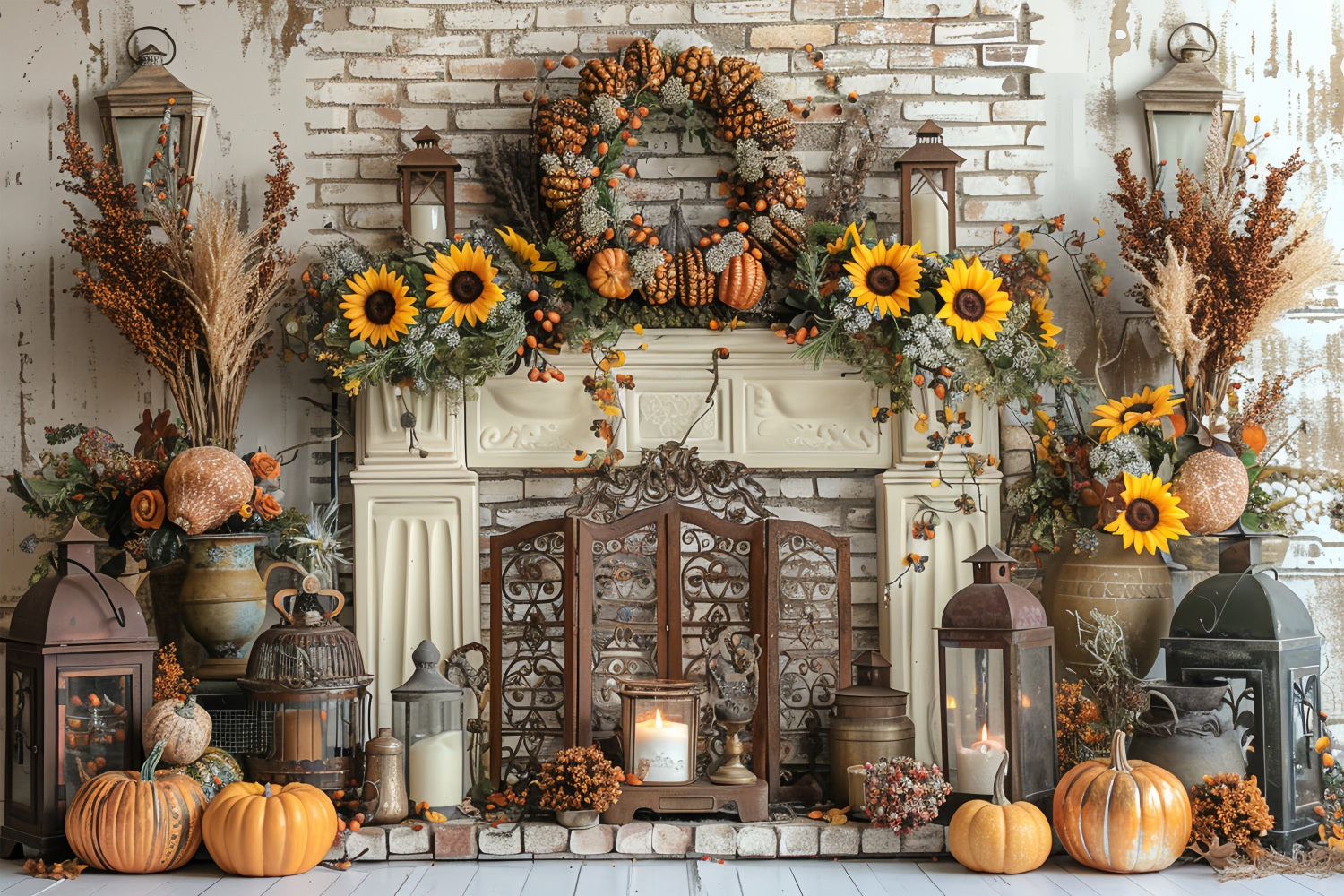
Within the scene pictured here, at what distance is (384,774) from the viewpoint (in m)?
3.06

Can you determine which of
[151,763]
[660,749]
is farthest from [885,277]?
[151,763]

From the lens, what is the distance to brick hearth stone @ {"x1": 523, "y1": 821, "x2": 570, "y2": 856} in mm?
3012

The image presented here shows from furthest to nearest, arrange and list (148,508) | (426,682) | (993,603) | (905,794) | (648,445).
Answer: (648,445), (148,508), (426,682), (993,603), (905,794)

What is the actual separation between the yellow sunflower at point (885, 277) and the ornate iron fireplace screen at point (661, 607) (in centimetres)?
67

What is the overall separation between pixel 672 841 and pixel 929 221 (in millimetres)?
2005

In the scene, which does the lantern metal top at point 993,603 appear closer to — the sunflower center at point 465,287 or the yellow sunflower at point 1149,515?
the yellow sunflower at point 1149,515

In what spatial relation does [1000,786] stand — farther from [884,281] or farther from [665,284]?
[665,284]

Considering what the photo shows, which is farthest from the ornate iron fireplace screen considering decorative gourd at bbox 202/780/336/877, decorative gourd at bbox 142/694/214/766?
decorative gourd at bbox 142/694/214/766

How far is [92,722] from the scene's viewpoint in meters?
3.01

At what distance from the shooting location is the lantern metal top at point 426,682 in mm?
3139

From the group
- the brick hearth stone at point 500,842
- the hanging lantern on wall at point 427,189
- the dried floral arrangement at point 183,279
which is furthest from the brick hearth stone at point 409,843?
the hanging lantern on wall at point 427,189

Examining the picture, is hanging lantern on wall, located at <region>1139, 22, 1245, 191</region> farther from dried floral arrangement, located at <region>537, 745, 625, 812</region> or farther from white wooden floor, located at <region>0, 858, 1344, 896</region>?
dried floral arrangement, located at <region>537, 745, 625, 812</region>

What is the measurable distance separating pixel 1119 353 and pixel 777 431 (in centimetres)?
116

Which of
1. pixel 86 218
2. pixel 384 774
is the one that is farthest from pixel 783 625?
pixel 86 218
